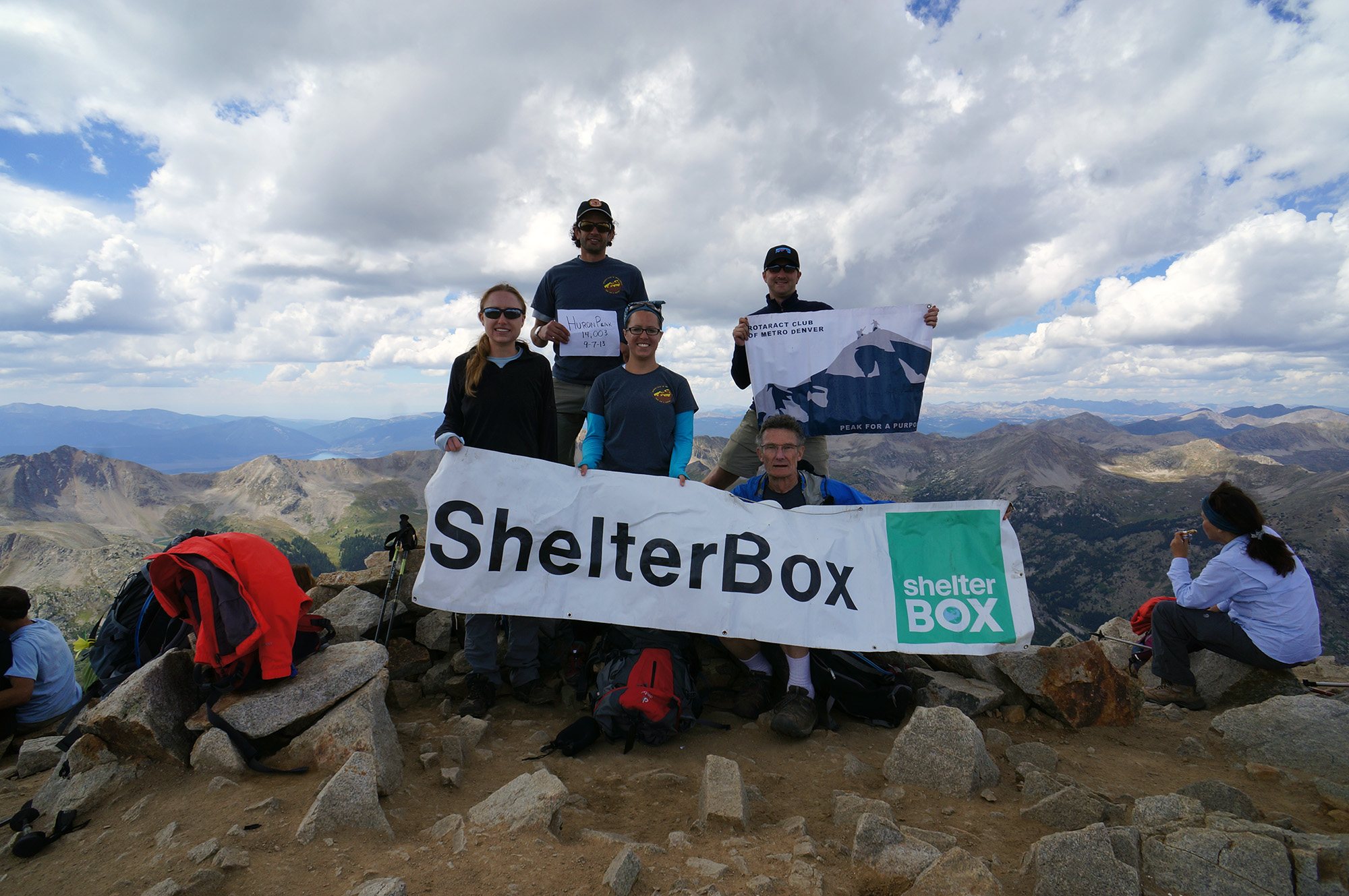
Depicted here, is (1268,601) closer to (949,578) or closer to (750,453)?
(949,578)

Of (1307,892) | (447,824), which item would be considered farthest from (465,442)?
(1307,892)

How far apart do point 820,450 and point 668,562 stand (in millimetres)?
3556

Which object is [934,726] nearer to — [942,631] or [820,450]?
[942,631]

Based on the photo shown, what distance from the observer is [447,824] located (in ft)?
15.7

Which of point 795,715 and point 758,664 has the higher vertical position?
point 758,664

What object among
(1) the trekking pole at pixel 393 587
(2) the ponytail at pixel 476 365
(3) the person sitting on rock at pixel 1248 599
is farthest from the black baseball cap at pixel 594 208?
(3) the person sitting on rock at pixel 1248 599

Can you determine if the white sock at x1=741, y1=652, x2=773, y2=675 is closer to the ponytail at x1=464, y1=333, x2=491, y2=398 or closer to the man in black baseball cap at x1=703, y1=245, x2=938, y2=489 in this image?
the man in black baseball cap at x1=703, y1=245, x2=938, y2=489

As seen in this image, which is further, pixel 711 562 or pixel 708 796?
pixel 711 562

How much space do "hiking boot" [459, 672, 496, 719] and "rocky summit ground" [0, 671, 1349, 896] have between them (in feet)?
0.71

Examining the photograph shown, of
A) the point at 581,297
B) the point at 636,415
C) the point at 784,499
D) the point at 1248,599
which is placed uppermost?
the point at 581,297

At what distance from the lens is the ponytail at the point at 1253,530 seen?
769 cm

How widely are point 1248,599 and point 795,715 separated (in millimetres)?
6603

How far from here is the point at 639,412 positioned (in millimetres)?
7234

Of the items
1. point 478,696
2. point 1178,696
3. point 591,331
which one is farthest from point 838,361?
point 478,696
